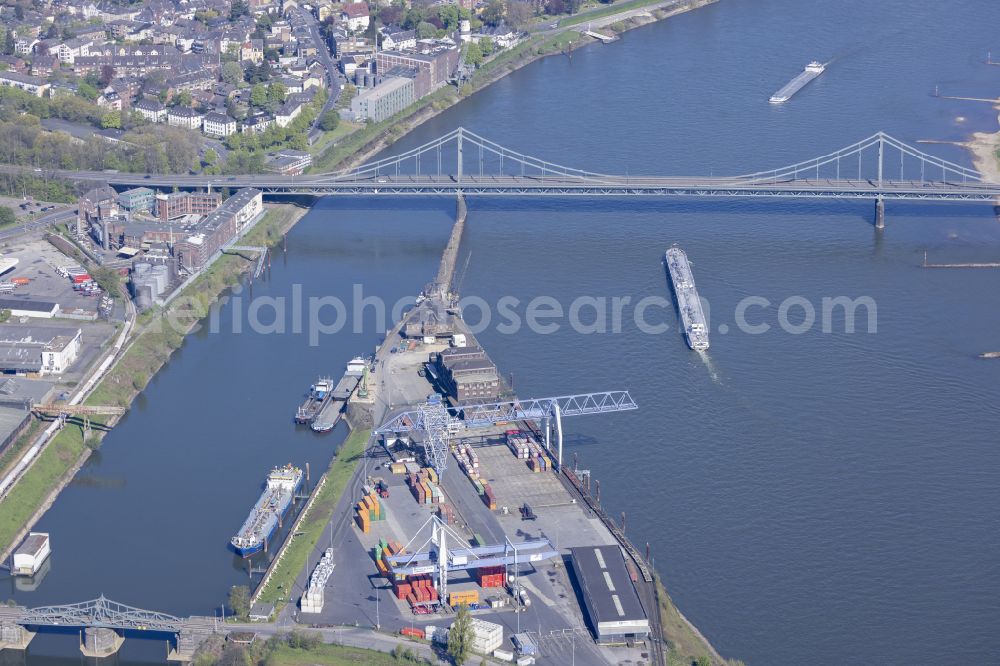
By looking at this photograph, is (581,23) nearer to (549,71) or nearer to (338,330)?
(549,71)

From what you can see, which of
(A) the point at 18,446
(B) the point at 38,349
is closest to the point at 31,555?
(A) the point at 18,446

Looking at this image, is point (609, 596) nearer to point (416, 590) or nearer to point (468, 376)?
point (416, 590)

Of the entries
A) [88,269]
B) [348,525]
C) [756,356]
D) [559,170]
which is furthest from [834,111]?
[348,525]

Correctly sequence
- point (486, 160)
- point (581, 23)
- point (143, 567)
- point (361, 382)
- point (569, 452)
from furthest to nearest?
point (581, 23) < point (486, 160) < point (361, 382) < point (569, 452) < point (143, 567)

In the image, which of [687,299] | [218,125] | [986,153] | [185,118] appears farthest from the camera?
[185,118]

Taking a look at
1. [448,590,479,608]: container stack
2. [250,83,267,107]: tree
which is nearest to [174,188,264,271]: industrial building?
[250,83,267,107]: tree

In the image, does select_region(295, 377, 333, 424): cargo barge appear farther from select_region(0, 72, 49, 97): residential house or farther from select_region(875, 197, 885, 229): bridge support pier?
select_region(0, 72, 49, 97): residential house
